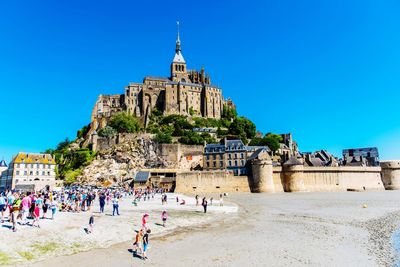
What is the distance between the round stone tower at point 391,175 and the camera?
196ft

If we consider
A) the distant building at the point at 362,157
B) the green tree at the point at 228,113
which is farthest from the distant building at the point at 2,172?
the distant building at the point at 362,157

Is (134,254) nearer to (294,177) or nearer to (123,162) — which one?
(294,177)

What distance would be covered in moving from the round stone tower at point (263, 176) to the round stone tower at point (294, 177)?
3009 millimetres

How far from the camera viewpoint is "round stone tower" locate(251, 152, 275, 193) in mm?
47094

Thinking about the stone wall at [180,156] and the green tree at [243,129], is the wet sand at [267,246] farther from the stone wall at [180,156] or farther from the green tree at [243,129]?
the green tree at [243,129]

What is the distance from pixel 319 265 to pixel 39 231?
1249 cm

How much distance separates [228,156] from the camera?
5544 centimetres

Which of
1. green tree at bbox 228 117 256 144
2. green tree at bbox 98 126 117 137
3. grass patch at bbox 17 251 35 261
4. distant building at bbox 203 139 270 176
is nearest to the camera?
grass patch at bbox 17 251 35 261

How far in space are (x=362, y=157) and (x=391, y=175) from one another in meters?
13.2

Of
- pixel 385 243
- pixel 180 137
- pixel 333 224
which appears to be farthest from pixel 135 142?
pixel 385 243

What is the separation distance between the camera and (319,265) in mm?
11383

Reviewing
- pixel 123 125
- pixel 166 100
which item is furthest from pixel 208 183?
pixel 166 100

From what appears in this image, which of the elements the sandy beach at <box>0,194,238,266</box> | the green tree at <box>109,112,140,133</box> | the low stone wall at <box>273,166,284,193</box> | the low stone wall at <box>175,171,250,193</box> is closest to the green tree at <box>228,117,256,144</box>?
the low stone wall at <box>273,166,284,193</box>

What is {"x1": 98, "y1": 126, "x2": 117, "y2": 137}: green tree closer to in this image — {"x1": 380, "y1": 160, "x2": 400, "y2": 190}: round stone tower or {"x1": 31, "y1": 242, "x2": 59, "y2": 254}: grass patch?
{"x1": 31, "y1": 242, "x2": 59, "y2": 254}: grass patch
